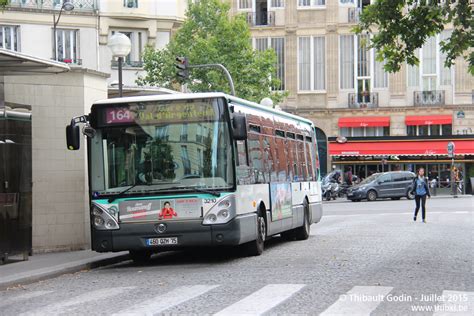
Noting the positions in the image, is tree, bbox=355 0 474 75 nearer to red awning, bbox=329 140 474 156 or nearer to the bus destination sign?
the bus destination sign

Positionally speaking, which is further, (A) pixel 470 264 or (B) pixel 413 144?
(B) pixel 413 144

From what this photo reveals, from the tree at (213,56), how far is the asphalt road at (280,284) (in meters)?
A: 30.0

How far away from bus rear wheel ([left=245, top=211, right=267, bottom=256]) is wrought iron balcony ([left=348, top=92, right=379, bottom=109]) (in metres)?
43.8

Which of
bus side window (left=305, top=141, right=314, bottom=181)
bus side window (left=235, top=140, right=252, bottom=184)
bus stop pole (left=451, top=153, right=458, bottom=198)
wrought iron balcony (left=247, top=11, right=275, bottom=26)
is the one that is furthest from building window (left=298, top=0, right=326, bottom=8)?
bus side window (left=235, top=140, right=252, bottom=184)

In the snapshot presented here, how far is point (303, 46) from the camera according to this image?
205 feet

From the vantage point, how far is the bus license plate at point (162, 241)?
16469 mm

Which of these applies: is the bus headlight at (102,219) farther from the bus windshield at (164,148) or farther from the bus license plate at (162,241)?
the bus license plate at (162,241)

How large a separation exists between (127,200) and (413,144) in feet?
152

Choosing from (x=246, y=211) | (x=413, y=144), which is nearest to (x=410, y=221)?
(x=246, y=211)

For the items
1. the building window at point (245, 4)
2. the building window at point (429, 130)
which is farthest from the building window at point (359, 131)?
the building window at point (245, 4)

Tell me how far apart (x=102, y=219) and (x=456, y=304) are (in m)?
7.68

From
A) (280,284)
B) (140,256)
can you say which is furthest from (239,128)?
(280,284)

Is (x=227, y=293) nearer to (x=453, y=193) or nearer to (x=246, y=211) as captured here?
(x=246, y=211)

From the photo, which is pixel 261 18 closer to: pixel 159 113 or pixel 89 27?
pixel 89 27
